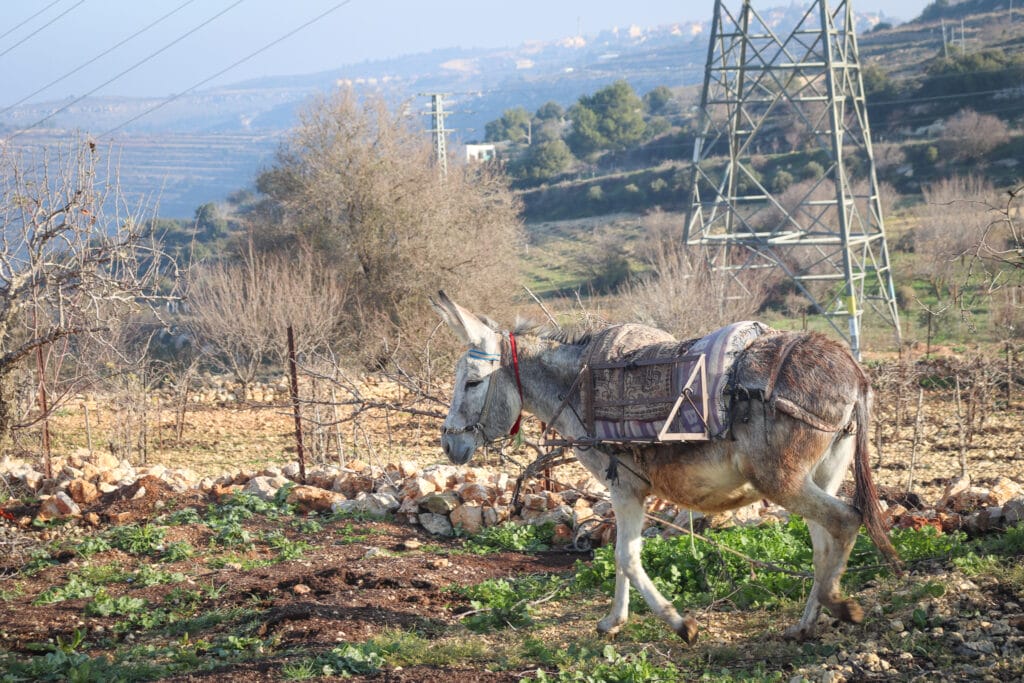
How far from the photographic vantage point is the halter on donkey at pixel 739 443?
18.5 feet

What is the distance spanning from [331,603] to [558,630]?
1916 mm

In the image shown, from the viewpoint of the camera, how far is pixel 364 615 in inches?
293

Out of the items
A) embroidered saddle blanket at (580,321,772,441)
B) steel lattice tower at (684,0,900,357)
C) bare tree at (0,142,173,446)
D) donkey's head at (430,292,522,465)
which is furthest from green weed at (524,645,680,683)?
steel lattice tower at (684,0,900,357)

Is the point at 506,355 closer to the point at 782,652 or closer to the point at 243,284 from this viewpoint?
the point at 782,652

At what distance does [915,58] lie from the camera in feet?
261

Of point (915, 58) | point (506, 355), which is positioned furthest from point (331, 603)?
point (915, 58)

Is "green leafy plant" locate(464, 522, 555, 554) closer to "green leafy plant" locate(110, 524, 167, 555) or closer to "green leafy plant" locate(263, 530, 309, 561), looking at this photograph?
"green leafy plant" locate(263, 530, 309, 561)

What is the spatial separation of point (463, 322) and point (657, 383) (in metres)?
1.39

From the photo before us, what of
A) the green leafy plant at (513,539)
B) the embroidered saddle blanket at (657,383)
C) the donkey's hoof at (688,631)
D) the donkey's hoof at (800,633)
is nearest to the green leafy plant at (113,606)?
the green leafy plant at (513,539)

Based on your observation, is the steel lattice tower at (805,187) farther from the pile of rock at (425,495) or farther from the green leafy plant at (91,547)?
the green leafy plant at (91,547)

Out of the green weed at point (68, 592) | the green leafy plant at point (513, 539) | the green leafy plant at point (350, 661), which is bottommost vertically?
the green leafy plant at point (513, 539)

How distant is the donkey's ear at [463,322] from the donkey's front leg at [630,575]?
134 centimetres

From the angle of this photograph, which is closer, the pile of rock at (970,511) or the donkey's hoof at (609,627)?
the donkey's hoof at (609,627)

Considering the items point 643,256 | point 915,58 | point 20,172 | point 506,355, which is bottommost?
point 643,256
